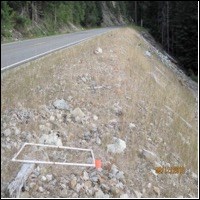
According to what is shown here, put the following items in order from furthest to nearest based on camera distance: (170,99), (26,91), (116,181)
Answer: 1. (170,99)
2. (26,91)
3. (116,181)

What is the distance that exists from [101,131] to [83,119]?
552 mm

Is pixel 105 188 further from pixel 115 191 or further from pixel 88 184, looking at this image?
pixel 88 184

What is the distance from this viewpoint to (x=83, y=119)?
8.20 m

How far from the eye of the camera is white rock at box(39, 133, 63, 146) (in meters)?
6.99

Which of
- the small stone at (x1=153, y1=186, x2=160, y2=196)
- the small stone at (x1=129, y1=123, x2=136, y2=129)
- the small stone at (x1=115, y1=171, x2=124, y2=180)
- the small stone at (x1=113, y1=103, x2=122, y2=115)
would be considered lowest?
the small stone at (x1=153, y1=186, x2=160, y2=196)

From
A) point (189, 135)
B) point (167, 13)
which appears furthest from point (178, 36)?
point (189, 135)

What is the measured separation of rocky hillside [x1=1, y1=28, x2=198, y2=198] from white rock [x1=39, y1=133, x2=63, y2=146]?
2 cm

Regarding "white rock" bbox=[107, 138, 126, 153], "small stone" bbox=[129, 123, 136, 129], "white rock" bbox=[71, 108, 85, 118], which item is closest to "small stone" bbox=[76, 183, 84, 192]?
"white rock" bbox=[107, 138, 126, 153]

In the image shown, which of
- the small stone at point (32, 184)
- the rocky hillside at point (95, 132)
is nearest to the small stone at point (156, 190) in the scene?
the rocky hillside at point (95, 132)

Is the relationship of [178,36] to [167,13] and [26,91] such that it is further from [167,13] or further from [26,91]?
[26,91]

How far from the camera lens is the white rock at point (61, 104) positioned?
331 inches

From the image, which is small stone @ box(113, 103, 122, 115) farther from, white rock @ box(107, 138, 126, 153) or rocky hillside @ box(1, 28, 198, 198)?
white rock @ box(107, 138, 126, 153)

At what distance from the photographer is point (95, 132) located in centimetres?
786

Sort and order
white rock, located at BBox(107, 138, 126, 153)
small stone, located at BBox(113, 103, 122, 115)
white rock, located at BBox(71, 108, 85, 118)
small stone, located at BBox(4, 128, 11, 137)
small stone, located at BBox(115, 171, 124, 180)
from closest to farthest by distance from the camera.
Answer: small stone, located at BBox(115, 171, 124, 180) < small stone, located at BBox(4, 128, 11, 137) < white rock, located at BBox(107, 138, 126, 153) < white rock, located at BBox(71, 108, 85, 118) < small stone, located at BBox(113, 103, 122, 115)
